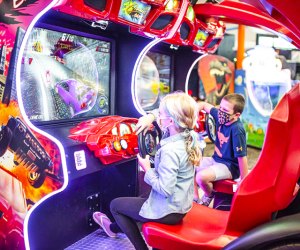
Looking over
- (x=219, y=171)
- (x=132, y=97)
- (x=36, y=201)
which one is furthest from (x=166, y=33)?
(x=36, y=201)

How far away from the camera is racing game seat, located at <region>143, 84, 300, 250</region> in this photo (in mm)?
1716

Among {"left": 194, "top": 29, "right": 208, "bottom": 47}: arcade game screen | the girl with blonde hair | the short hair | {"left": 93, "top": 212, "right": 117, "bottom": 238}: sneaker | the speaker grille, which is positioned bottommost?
{"left": 93, "top": 212, "right": 117, "bottom": 238}: sneaker

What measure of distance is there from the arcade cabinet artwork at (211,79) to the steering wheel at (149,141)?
16.0ft

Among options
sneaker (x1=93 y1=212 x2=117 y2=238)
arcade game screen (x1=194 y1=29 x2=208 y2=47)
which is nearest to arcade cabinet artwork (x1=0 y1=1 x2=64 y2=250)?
sneaker (x1=93 y1=212 x2=117 y2=238)

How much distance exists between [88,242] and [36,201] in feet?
3.40

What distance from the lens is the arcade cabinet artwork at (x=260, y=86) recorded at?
7246 mm

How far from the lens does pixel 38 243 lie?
102 inches

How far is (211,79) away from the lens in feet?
24.4

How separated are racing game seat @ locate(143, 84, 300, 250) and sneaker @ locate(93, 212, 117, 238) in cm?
106

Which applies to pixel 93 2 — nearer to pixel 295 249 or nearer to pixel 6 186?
pixel 6 186

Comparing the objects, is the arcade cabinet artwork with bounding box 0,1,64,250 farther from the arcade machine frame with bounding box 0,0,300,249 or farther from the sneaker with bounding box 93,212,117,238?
the sneaker with bounding box 93,212,117,238

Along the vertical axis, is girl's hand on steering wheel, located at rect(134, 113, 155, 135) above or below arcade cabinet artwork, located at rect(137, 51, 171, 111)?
below

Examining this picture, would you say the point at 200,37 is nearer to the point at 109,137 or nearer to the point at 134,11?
the point at 134,11

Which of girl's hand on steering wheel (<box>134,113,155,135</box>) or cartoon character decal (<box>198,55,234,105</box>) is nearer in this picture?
girl's hand on steering wheel (<box>134,113,155,135</box>)
